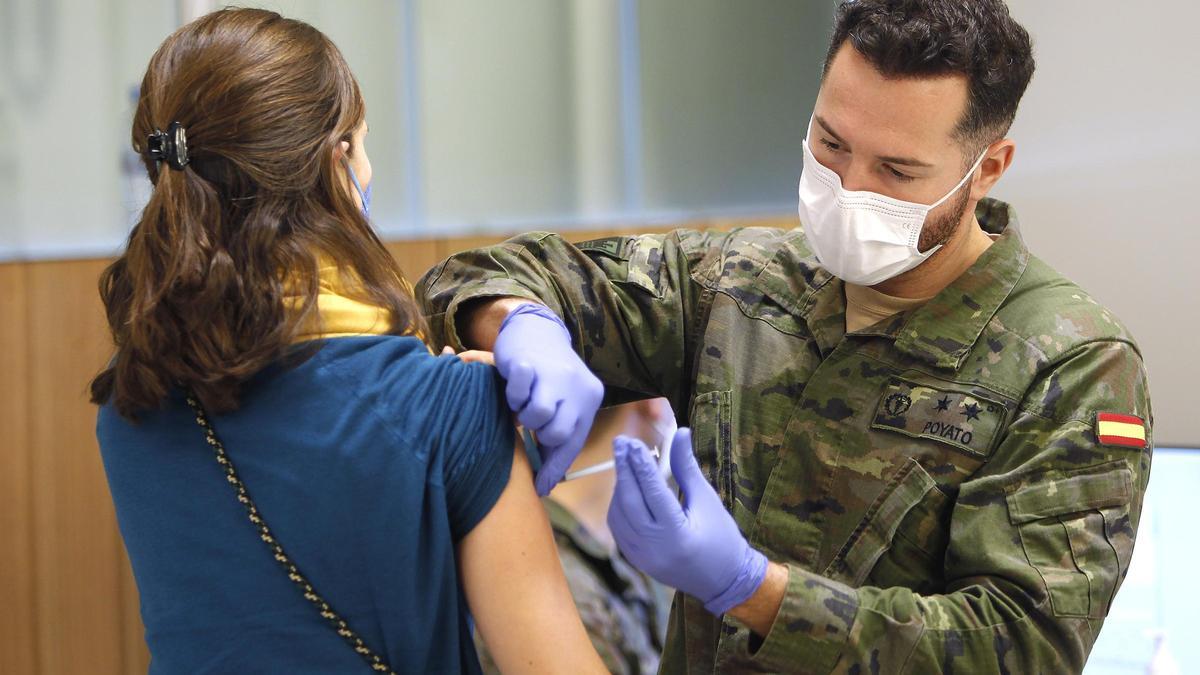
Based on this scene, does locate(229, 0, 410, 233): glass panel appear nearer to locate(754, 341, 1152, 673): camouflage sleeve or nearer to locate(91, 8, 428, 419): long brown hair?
locate(91, 8, 428, 419): long brown hair

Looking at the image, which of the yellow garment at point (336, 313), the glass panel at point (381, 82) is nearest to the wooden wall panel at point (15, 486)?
the glass panel at point (381, 82)

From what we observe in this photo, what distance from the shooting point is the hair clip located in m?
1.09

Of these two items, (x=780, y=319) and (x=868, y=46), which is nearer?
(x=868, y=46)

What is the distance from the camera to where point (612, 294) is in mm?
1646

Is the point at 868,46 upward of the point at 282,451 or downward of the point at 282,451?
upward

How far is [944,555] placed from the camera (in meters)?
1.45

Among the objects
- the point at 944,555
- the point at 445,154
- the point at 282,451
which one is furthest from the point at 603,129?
the point at 282,451

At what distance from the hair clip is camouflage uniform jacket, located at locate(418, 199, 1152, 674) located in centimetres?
52

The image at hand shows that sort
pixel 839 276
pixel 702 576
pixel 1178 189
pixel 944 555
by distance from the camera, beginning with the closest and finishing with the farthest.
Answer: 1. pixel 702 576
2. pixel 944 555
3. pixel 839 276
4. pixel 1178 189

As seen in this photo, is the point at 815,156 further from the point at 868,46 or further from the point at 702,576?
the point at 702,576

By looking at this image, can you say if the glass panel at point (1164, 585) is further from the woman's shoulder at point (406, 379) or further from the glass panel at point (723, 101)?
the woman's shoulder at point (406, 379)

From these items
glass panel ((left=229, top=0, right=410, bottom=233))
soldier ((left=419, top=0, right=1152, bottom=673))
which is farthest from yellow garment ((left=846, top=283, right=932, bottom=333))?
glass panel ((left=229, top=0, right=410, bottom=233))

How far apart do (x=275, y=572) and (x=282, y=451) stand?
0.12m

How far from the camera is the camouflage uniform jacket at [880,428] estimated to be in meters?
1.29
